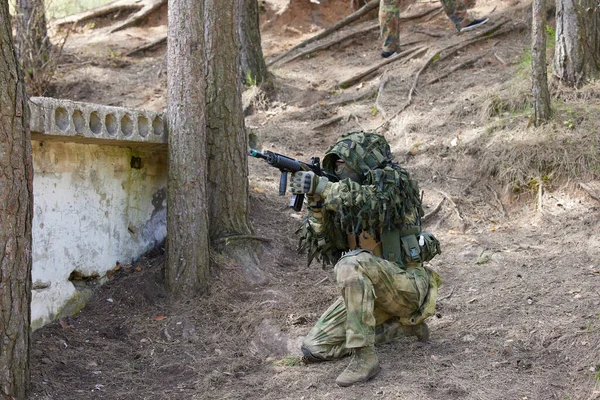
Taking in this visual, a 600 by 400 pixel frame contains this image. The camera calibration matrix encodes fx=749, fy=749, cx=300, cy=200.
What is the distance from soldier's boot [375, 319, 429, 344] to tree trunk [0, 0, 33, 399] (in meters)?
2.13

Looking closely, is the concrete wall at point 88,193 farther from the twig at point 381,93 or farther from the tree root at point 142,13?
the tree root at point 142,13

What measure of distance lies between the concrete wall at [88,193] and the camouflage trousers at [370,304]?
206 cm

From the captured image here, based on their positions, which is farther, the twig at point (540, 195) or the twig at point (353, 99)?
the twig at point (353, 99)

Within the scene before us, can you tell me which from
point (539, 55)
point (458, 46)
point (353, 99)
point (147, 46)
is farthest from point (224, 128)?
point (147, 46)

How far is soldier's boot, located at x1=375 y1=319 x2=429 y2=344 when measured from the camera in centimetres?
476

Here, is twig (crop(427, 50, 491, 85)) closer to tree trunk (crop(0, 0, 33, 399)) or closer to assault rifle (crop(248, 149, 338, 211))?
assault rifle (crop(248, 149, 338, 211))

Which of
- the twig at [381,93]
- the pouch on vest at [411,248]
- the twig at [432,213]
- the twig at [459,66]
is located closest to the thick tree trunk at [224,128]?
the twig at [432,213]

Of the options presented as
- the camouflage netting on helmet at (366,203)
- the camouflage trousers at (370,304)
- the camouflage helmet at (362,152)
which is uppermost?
the camouflage helmet at (362,152)

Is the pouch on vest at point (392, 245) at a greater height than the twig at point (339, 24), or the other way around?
the twig at point (339, 24)

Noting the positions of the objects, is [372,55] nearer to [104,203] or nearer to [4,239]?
[104,203]

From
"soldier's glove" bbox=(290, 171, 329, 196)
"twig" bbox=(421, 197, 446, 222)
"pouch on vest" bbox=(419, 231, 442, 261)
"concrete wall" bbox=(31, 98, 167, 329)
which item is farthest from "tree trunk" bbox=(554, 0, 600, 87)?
"soldier's glove" bbox=(290, 171, 329, 196)

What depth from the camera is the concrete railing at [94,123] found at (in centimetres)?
516

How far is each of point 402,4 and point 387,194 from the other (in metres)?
10.3

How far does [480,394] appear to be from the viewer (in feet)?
13.0
